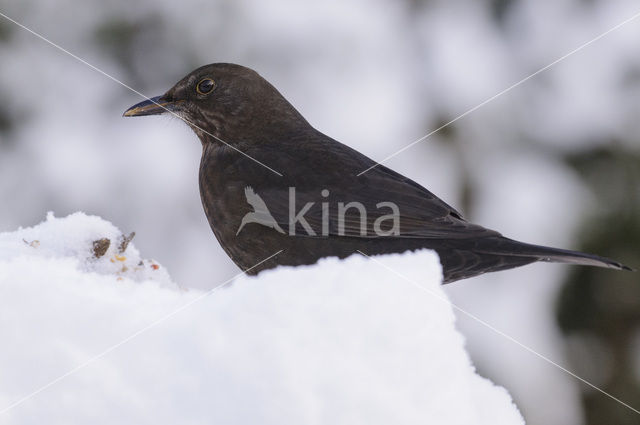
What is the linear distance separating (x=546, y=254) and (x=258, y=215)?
1.06 meters

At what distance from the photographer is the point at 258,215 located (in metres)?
2.87

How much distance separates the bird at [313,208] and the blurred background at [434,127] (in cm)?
120

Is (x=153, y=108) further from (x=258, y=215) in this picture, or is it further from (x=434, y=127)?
(x=434, y=127)

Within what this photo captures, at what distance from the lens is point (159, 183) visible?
4.78 metres

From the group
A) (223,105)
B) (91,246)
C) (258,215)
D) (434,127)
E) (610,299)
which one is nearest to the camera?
(91,246)

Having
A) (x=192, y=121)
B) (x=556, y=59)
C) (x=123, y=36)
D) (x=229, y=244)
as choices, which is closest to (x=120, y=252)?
(x=229, y=244)

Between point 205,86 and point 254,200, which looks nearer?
point 254,200

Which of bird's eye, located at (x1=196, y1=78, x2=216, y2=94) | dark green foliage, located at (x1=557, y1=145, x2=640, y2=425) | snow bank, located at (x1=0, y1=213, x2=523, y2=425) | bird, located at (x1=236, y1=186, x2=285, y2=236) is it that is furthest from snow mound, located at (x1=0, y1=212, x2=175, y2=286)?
dark green foliage, located at (x1=557, y1=145, x2=640, y2=425)

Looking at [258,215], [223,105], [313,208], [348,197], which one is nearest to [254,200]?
[258,215]

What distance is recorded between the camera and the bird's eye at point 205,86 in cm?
348

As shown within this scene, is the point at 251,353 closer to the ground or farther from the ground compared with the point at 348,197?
closer to the ground

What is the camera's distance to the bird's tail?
243 centimetres

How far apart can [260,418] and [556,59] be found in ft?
14.4

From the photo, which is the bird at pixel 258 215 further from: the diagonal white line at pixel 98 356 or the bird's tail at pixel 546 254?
the diagonal white line at pixel 98 356
